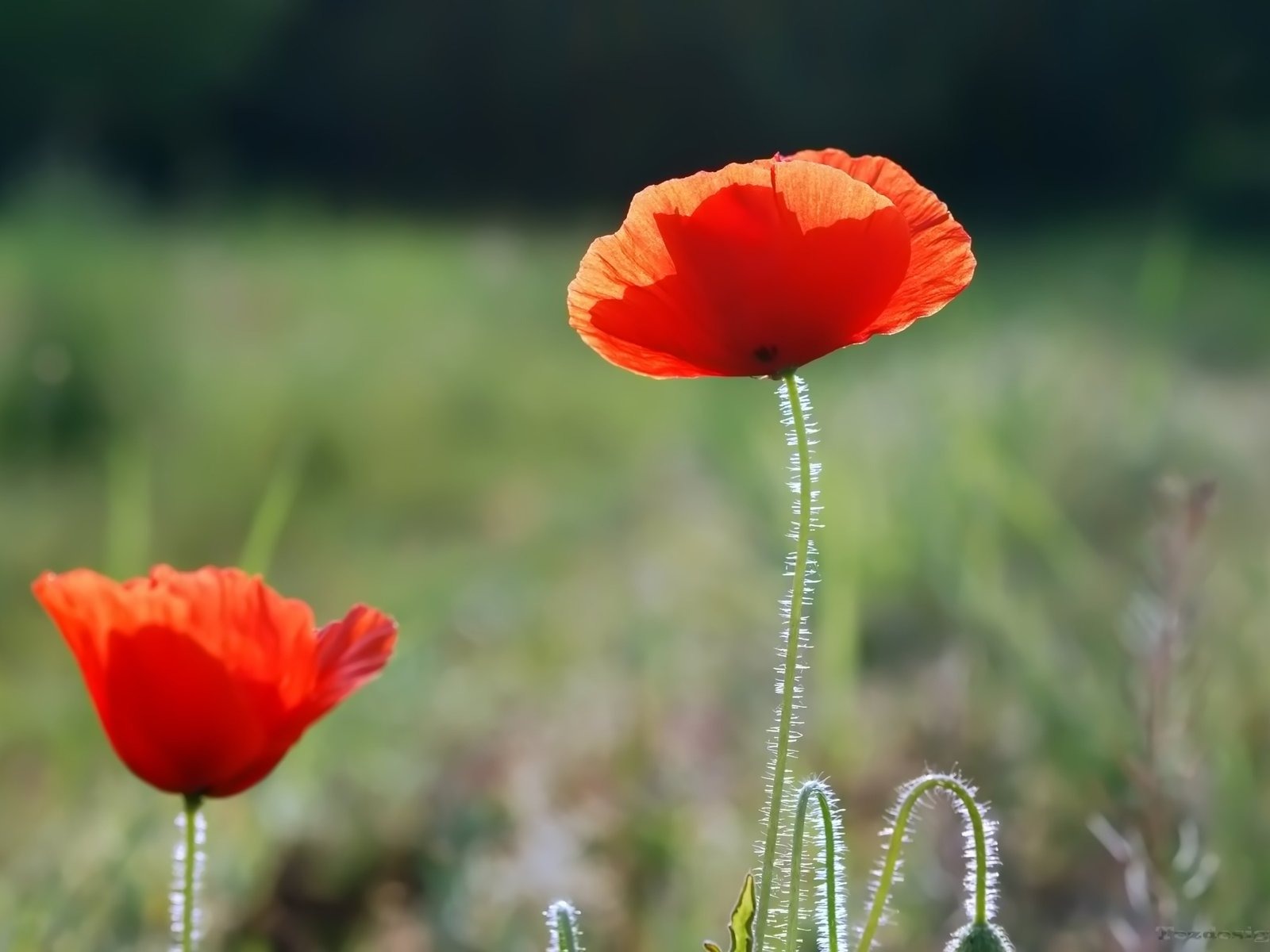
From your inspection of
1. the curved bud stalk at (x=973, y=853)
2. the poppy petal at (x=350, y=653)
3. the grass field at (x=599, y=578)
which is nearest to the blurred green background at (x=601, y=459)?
the grass field at (x=599, y=578)

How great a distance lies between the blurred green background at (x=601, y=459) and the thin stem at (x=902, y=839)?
16 cm

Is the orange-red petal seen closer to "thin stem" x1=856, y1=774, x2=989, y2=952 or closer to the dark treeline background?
"thin stem" x1=856, y1=774, x2=989, y2=952

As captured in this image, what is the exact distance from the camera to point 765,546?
78.0 inches

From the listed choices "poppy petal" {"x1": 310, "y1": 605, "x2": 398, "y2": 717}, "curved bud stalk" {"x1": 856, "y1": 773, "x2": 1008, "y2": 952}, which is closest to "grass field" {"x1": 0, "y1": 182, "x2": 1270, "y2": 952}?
"curved bud stalk" {"x1": 856, "y1": 773, "x2": 1008, "y2": 952}

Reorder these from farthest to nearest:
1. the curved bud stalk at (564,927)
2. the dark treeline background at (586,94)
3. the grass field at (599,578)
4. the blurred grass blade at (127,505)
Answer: the dark treeline background at (586,94)
the blurred grass blade at (127,505)
the grass field at (599,578)
the curved bud stalk at (564,927)

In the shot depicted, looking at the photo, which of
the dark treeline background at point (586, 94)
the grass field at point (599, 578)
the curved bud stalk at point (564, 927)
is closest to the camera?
the curved bud stalk at point (564, 927)

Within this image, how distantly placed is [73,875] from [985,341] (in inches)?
85.5

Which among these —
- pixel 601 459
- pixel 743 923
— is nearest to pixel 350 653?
pixel 743 923

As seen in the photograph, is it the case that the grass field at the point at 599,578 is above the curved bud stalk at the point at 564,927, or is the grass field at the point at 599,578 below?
above

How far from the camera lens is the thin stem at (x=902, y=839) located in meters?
0.38

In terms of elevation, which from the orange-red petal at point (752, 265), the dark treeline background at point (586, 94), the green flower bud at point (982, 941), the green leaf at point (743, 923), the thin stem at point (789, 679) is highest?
the dark treeline background at point (586, 94)

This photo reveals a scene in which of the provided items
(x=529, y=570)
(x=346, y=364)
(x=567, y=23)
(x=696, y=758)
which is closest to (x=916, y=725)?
(x=696, y=758)

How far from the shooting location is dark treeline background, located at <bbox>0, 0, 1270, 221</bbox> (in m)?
5.22

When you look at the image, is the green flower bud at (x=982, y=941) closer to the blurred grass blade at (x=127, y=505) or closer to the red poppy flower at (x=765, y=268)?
the red poppy flower at (x=765, y=268)
